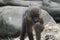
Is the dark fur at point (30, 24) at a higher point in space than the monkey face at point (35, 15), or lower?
lower

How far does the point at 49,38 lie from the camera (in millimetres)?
5996

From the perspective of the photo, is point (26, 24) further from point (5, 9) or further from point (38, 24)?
point (5, 9)

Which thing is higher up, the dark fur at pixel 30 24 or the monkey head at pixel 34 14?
the monkey head at pixel 34 14

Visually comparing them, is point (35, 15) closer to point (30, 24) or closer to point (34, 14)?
point (34, 14)

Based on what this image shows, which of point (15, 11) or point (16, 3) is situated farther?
point (16, 3)

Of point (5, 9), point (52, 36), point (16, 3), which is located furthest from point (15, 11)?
point (52, 36)

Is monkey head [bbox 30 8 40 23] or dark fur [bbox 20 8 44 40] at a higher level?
monkey head [bbox 30 8 40 23]

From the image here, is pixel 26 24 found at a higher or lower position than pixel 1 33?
higher

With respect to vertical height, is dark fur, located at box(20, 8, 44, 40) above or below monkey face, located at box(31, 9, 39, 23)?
below

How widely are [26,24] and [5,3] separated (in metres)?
4.56

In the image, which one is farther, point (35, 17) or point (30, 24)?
point (30, 24)

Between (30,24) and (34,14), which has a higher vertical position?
(34,14)

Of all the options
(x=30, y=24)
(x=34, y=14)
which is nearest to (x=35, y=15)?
(x=34, y=14)

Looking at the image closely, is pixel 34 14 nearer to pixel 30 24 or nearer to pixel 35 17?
pixel 35 17
